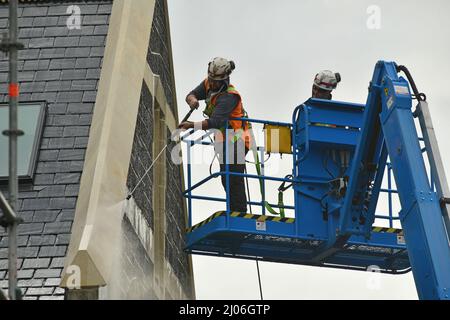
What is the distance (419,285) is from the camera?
56.6ft

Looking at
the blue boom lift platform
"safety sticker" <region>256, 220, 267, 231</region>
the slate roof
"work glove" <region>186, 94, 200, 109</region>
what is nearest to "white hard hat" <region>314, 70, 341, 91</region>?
the blue boom lift platform

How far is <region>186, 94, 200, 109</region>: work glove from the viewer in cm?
2272

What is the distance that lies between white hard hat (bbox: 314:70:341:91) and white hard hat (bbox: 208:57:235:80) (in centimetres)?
174

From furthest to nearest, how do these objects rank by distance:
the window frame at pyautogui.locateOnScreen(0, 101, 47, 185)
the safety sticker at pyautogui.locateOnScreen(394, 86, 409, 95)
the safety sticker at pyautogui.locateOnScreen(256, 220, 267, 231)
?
the safety sticker at pyautogui.locateOnScreen(256, 220, 267, 231) < the safety sticker at pyautogui.locateOnScreen(394, 86, 409, 95) < the window frame at pyautogui.locateOnScreen(0, 101, 47, 185)

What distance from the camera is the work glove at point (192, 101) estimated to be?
74.5ft

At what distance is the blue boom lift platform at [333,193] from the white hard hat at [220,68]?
1.03 metres

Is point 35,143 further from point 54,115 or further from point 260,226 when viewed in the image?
point 260,226

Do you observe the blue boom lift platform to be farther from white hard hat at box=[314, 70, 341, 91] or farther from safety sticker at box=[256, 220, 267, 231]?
white hard hat at box=[314, 70, 341, 91]

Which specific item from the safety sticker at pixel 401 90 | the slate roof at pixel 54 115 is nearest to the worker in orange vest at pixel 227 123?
the slate roof at pixel 54 115

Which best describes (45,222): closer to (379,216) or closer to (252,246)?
(252,246)

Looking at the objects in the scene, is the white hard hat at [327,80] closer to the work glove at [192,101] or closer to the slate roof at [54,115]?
the work glove at [192,101]

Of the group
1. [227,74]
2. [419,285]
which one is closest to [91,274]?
[419,285]

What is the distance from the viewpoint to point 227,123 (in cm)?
2242

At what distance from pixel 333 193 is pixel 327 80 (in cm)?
225
